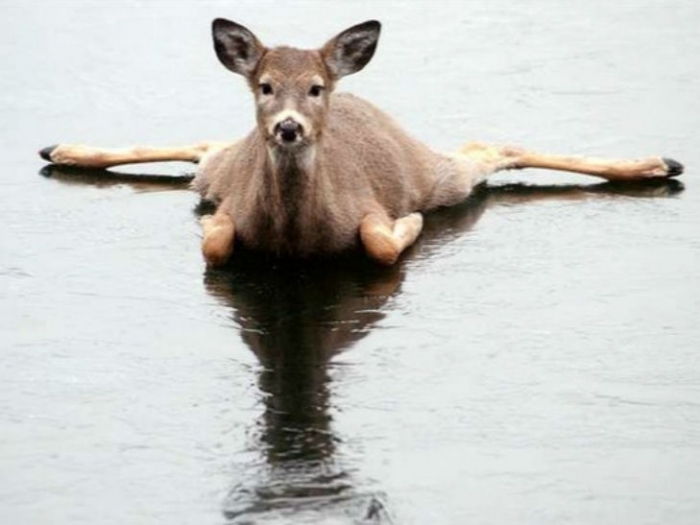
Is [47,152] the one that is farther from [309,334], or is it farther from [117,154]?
[309,334]

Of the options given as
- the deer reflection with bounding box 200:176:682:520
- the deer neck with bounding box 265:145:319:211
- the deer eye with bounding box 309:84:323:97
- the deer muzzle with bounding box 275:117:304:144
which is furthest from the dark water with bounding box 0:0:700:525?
the deer eye with bounding box 309:84:323:97

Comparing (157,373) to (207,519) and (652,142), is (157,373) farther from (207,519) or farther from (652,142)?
(652,142)

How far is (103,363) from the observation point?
32.7 feet

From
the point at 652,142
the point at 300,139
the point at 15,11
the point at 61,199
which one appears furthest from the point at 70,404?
the point at 15,11

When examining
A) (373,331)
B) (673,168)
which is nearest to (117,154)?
(673,168)

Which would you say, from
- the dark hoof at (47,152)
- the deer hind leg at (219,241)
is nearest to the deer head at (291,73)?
the deer hind leg at (219,241)

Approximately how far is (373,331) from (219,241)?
139 cm

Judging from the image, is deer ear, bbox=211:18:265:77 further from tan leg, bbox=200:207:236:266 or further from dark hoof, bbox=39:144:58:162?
dark hoof, bbox=39:144:58:162

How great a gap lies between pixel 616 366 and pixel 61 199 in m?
4.32

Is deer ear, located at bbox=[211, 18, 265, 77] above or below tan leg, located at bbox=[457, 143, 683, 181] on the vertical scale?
above

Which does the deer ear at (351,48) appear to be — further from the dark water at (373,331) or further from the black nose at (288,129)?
the dark water at (373,331)

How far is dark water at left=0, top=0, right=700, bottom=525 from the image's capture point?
27.9ft

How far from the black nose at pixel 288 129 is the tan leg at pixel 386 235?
757 mm

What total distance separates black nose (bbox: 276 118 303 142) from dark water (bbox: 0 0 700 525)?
28.5 inches
